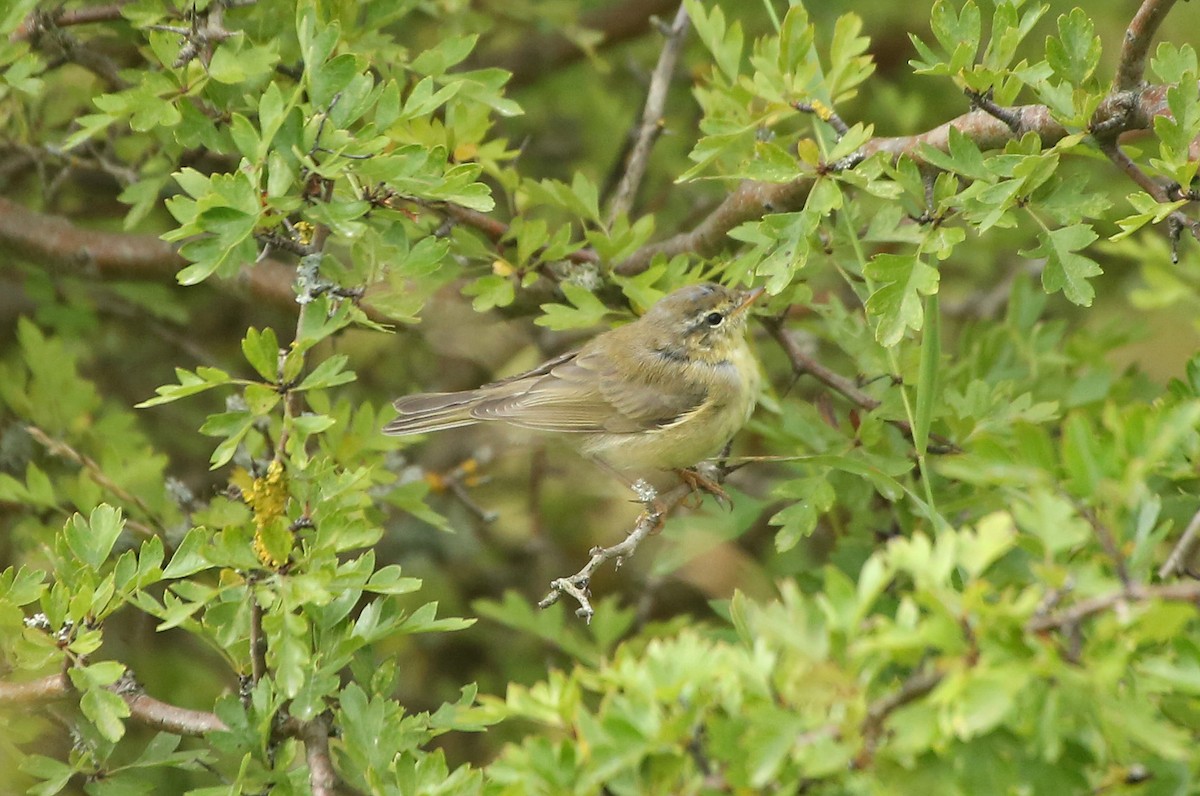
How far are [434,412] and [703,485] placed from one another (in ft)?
3.27

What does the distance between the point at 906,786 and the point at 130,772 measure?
2.00 meters

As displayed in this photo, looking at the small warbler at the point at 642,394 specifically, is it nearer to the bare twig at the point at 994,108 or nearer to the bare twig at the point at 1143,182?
the bare twig at the point at 994,108

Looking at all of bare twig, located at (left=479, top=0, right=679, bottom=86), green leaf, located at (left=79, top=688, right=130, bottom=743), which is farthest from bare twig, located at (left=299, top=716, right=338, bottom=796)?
bare twig, located at (left=479, top=0, right=679, bottom=86)

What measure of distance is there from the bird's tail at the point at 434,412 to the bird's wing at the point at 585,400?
118 mm

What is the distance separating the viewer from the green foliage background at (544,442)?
1.68 m

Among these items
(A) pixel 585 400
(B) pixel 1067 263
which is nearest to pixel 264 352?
(B) pixel 1067 263

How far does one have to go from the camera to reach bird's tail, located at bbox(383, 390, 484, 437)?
422 centimetres

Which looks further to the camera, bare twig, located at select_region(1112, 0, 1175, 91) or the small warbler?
the small warbler

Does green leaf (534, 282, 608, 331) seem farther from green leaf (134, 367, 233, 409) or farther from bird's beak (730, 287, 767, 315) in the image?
green leaf (134, 367, 233, 409)

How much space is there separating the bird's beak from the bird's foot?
0.57 metres

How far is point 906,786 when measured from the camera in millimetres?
1653

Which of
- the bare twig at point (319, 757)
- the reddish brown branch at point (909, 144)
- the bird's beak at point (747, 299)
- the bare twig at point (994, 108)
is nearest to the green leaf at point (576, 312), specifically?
the reddish brown branch at point (909, 144)

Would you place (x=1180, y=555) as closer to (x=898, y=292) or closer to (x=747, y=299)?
(x=898, y=292)

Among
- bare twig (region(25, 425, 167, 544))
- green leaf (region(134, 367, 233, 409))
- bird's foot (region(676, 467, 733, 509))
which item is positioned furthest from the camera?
bird's foot (region(676, 467, 733, 509))
